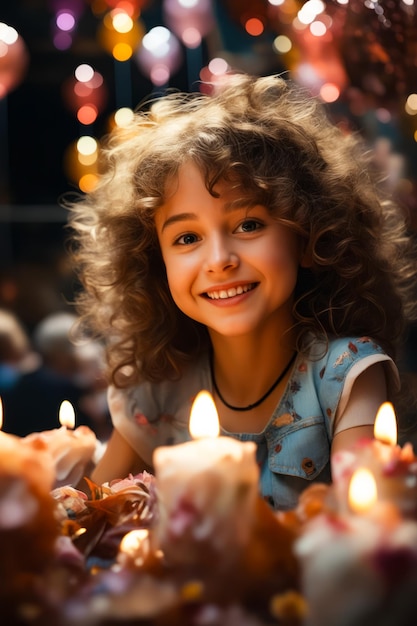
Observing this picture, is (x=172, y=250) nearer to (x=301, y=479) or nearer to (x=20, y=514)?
(x=301, y=479)

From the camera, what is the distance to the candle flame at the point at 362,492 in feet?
1.74

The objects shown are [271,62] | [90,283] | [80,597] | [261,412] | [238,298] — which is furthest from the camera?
[271,62]

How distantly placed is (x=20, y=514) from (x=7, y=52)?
189cm

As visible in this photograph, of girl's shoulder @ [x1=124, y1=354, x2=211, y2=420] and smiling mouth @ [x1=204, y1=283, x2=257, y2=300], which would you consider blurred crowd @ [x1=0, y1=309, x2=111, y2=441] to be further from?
smiling mouth @ [x1=204, y1=283, x2=257, y2=300]

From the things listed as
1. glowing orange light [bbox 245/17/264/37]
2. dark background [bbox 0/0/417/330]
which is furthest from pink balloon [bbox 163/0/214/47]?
glowing orange light [bbox 245/17/264/37]

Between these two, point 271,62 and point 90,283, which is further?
point 271,62

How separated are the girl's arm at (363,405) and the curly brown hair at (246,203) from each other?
0.12 metres

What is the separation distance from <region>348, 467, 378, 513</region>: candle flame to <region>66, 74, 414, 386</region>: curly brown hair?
63cm

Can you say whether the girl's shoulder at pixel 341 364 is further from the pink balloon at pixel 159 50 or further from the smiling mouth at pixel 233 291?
the pink balloon at pixel 159 50

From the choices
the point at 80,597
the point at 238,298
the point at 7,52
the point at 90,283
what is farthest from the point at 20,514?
the point at 7,52

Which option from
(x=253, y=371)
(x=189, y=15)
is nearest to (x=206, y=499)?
(x=253, y=371)

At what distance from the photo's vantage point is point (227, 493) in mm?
548

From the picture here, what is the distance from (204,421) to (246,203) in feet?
1.67

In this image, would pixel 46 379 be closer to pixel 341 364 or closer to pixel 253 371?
pixel 253 371
